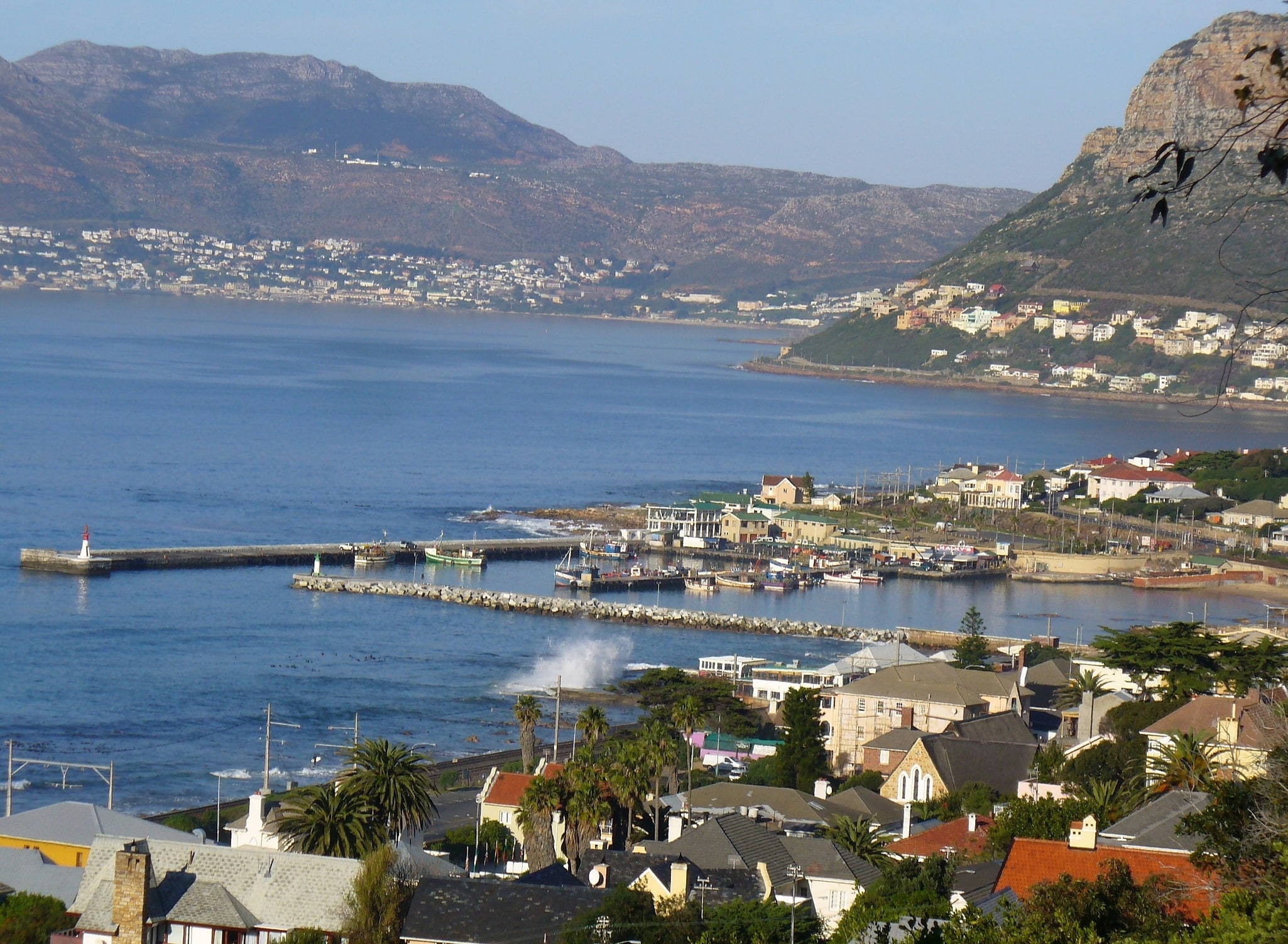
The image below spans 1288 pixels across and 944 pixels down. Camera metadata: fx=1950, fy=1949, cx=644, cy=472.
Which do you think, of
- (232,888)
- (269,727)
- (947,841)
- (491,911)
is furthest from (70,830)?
(269,727)

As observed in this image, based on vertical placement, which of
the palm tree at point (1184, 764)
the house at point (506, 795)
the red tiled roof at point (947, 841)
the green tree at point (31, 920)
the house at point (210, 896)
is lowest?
the house at point (506, 795)

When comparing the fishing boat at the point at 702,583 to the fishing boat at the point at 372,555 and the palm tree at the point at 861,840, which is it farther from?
the palm tree at the point at 861,840

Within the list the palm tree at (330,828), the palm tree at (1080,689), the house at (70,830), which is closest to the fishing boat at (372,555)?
the palm tree at (1080,689)

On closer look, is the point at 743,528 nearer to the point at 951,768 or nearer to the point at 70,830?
the point at 951,768

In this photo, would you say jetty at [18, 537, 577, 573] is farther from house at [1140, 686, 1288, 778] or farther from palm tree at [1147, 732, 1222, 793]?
palm tree at [1147, 732, 1222, 793]

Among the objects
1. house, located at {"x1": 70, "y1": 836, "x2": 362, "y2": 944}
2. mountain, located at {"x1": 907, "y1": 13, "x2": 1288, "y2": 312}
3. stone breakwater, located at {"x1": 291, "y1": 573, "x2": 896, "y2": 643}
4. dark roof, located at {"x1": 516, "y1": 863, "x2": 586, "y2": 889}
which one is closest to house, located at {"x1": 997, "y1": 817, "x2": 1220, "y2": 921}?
dark roof, located at {"x1": 516, "y1": 863, "x2": 586, "y2": 889}
